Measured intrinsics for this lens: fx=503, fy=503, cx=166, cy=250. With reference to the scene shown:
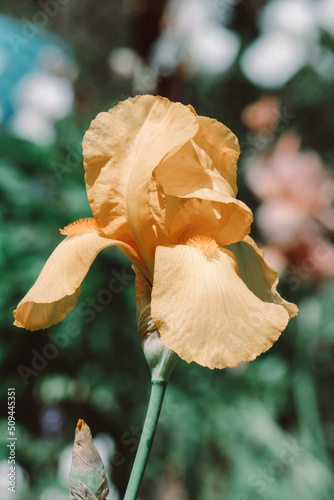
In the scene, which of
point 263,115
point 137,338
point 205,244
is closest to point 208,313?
point 205,244

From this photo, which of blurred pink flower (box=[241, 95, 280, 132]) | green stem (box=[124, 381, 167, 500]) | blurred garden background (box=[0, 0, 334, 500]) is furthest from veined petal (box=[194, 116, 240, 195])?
blurred pink flower (box=[241, 95, 280, 132])

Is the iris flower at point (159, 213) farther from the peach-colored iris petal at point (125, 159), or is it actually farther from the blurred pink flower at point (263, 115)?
the blurred pink flower at point (263, 115)

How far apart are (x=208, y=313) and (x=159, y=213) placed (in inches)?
4.4

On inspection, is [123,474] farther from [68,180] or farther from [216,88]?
[216,88]

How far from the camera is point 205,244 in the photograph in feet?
1.53

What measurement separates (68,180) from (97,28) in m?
0.94

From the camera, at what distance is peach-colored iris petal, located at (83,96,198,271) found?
46 centimetres

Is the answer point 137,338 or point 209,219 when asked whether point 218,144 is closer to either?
point 209,219

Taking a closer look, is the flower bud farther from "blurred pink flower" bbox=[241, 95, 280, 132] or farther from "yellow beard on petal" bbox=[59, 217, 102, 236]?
"blurred pink flower" bbox=[241, 95, 280, 132]

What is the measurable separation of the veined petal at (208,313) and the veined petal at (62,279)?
0.07 metres

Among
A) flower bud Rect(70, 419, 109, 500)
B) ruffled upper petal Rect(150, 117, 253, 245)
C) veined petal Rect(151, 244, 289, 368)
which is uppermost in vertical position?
ruffled upper petal Rect(150, 117, 253, 245)

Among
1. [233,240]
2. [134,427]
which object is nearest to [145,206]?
[233,240]

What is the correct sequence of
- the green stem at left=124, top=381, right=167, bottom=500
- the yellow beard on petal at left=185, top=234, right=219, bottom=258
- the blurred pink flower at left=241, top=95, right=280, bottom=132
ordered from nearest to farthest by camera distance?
the green stem at left=124, top=381, right=167, bottom=500, the yellow beard on petal at left=185, top=234, right=219, bottom=258, the blurred pink flower at left=241, top=95, right=280, bottom=132

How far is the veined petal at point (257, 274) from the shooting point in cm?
52
